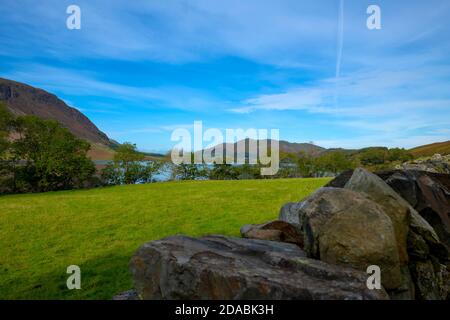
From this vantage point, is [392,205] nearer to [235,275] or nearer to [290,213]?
[235,275]

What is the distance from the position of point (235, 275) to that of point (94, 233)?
16.7 metres

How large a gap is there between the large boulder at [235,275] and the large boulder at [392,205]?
228 cm

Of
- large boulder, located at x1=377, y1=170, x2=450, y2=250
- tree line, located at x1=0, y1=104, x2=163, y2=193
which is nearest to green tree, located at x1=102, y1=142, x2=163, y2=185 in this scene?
tree line, located at x1=0, y1=104, x2=163, y2=193

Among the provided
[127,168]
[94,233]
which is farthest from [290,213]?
[127,168]

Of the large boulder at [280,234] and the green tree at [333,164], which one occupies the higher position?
the green tree at [333,164]

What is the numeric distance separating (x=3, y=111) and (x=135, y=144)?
28.8 meters

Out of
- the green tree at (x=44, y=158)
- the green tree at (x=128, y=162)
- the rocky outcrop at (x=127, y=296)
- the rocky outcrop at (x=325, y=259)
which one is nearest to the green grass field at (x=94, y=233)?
the rocky outcrop at (x=127, y=296)

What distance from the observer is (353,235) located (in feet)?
24.5

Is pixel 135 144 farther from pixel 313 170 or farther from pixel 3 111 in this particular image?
pixel 313 170

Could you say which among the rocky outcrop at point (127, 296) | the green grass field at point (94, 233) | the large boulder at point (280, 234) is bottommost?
the green grass field at point (94, 233)

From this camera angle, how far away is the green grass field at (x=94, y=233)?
Answer: 38.8 feet

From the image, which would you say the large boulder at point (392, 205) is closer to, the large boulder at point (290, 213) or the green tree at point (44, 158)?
the large boulder at point (290, 213)

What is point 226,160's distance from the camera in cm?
10419

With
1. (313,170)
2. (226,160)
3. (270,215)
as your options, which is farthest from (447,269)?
(313,170)
